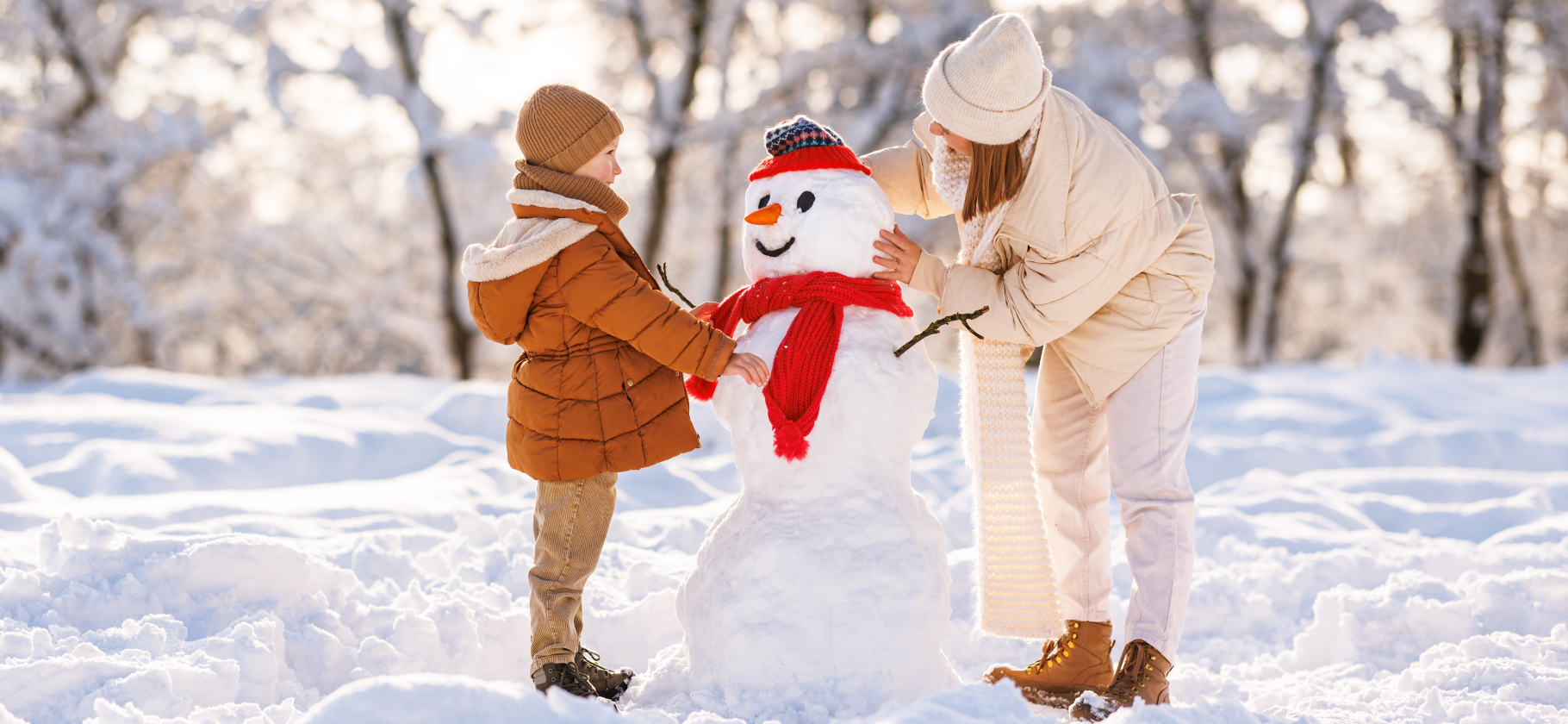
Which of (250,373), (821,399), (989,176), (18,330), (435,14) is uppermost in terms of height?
(435,14)

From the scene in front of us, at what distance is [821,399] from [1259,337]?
11633 mm

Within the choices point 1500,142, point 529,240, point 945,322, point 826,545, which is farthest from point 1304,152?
point 529,240

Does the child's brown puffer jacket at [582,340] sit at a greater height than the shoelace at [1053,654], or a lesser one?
greater

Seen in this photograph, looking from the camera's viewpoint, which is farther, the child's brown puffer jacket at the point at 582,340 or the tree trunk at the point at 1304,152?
the tree trunk at the point at 1304,152

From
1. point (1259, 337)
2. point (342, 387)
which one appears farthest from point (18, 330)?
point (1259, 337)

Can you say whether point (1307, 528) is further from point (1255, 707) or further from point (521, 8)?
point (521, 8)

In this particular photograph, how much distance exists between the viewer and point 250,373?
591 inches

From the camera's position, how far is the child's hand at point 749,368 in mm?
2334

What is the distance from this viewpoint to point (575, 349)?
2406 mm

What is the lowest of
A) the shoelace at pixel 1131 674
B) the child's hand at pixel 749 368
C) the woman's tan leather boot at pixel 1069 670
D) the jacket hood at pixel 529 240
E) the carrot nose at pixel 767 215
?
the woman's tan leather boot at pixel 1069 670

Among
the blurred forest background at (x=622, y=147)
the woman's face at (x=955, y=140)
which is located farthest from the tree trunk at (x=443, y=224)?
the woman's face at (x=955, y=140)

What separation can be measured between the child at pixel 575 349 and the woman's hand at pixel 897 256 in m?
0.40

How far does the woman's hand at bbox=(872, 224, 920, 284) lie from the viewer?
2455 mm

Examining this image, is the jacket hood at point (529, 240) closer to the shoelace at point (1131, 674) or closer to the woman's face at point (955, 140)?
the woman's face at point (955, 140)
